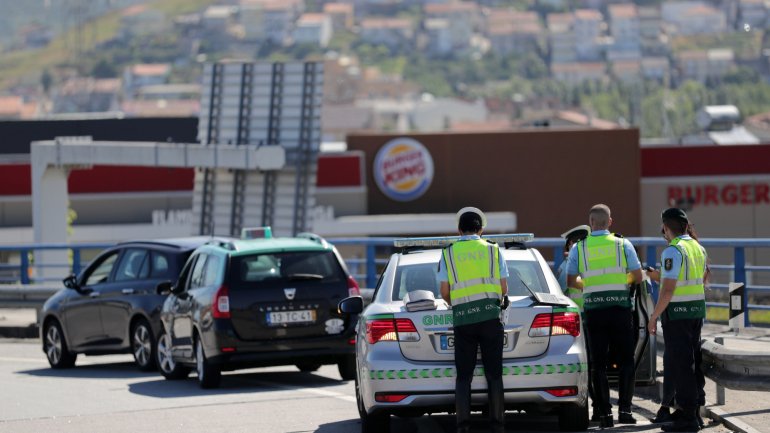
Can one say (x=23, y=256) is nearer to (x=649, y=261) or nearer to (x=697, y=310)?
(x=649, y=261)

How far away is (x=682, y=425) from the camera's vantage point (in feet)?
38.0

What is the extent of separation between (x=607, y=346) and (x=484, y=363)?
1446 mm

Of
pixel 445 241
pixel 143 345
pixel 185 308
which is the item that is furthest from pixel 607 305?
pixel 143 345

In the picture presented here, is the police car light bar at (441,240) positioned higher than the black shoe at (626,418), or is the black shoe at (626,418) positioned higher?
the police car light bar at (441,240)

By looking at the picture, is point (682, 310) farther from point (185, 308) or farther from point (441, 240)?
point (185, 308)

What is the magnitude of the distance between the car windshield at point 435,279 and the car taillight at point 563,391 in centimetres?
75

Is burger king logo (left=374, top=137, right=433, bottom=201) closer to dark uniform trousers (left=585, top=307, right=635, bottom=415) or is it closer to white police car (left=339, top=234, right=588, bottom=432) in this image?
dark uniform trousers (left=585, top=307, right=635, bottom=415)

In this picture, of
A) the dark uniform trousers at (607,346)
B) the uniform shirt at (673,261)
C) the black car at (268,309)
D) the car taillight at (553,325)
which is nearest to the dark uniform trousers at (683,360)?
the uniform shirt at (673,261)

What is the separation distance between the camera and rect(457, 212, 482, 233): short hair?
36.1ft

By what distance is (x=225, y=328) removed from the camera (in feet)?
51.3

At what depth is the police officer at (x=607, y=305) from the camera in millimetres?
11984

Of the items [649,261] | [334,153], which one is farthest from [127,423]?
[334,153]

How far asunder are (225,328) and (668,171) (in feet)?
180

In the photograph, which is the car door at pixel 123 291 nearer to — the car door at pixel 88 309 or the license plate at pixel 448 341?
the car door at pixel 88 309
